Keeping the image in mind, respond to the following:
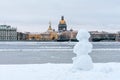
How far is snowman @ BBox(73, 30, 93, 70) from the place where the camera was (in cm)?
1031

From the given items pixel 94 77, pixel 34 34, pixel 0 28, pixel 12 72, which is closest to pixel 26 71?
pixel 12 72

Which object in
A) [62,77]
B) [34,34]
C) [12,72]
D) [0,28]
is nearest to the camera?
[62,77]

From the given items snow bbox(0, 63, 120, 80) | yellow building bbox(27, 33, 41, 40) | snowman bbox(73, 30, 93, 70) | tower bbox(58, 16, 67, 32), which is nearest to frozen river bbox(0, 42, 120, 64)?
snowman bbox(73, 30, 93, 70)

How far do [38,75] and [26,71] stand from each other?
83 cm

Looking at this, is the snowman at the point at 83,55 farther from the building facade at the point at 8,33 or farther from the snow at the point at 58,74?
the building facade at the point at 8,33

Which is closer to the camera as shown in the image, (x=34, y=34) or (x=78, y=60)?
(x=78, y=60)

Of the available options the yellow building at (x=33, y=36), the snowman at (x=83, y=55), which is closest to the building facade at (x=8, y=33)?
the yellow building at (x=33, y=36)

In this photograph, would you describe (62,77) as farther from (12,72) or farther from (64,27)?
(64,27)

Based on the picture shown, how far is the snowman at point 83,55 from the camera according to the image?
10.3 m

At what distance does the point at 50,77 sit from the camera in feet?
30.6

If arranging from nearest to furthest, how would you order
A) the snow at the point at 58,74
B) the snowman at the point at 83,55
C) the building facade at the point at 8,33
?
1. the snow at the point at 58,74
2. the snowman at the point at 83,55
3. the building facade at the point at 8,33

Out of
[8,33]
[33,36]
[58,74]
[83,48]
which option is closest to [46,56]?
[83,48]

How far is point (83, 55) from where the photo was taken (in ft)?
34.4

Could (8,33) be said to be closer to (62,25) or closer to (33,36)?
(33,36)
